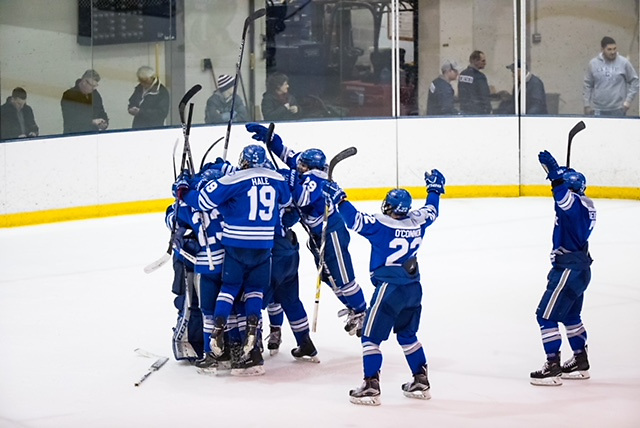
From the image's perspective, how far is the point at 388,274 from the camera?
17.5 ft

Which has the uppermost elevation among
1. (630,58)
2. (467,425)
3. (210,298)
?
(630,58)

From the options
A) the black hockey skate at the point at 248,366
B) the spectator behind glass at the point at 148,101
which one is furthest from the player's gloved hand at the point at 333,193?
the spectator behind glass at the point at 148,101

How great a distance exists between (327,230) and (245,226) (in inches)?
26.3

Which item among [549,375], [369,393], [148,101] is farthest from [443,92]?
[369,393]

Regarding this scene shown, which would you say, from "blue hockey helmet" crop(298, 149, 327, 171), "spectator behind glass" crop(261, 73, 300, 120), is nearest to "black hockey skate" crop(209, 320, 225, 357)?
"blue hockey helmet" crop(298, 149, 327, 171)

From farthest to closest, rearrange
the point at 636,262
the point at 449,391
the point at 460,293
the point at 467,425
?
the point at 636,262 < the point at 460,293 < the point at 449,391 < the point at 467,425

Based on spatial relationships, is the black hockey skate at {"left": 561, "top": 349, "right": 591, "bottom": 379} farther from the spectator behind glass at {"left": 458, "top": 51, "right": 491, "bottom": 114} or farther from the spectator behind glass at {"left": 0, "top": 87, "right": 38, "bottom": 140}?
the spectator behind glass at {"left": 458, "top": 51, "right": 491, "bottom": 114}

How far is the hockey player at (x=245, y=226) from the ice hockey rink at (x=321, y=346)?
0.31 m

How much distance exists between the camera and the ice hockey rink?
5.33 metres

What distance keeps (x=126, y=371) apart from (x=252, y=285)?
730mm

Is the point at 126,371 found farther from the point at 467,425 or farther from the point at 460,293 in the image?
the point at 460,293

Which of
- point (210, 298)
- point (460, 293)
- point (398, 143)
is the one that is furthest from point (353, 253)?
point (210, 298)

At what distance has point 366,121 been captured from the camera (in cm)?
1110

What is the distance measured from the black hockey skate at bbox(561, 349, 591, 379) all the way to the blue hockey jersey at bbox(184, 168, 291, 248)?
1.44 m
